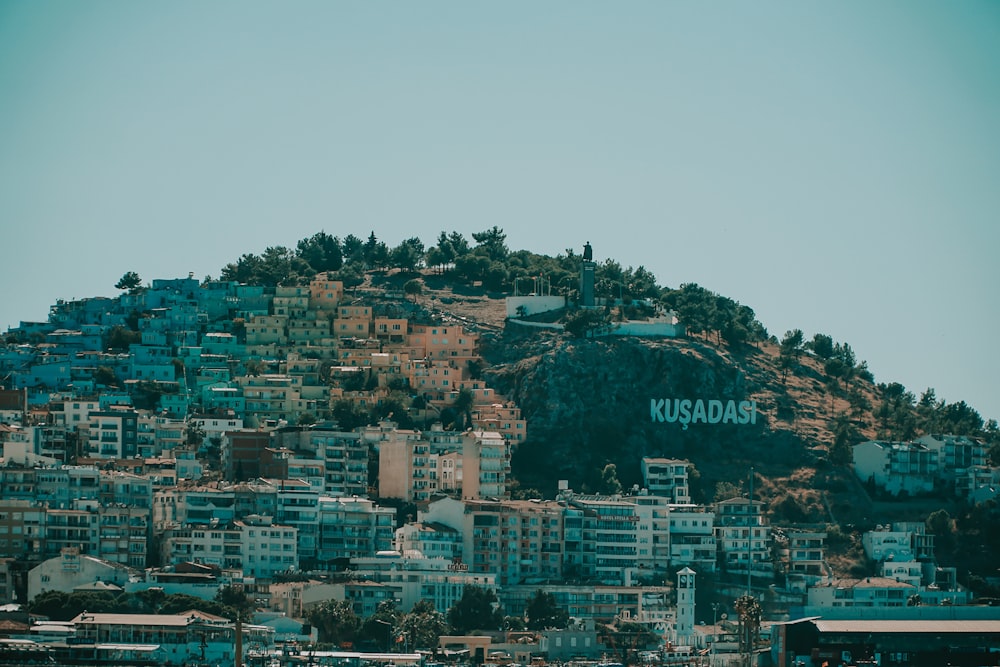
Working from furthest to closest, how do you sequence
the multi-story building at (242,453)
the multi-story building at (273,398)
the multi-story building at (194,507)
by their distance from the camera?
the multi-story building at (273,398)
the multi-story building at (242,453)
the multi-story building at (194,507)

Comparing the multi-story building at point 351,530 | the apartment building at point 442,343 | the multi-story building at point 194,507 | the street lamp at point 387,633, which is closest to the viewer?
the street lamp at point 387,633

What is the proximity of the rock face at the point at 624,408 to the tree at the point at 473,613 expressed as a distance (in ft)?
74.6

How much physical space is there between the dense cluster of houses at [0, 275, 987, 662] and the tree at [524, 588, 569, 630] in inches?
89.3

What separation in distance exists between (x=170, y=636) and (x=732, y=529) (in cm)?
3688

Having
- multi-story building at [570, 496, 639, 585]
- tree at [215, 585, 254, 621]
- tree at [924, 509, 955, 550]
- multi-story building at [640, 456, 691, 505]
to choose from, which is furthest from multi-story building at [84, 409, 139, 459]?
tree at [924, 509, 955, 550]

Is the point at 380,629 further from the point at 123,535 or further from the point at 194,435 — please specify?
the point at 194,435

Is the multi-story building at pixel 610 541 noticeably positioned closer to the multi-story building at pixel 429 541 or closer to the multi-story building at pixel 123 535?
the multi-story building at pixel 429 541

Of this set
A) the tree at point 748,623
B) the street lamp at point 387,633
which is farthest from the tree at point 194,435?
the tree at point 748,623

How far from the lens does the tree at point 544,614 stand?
113812mm

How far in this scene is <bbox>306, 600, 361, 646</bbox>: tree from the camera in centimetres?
10762

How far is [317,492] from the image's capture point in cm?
12150

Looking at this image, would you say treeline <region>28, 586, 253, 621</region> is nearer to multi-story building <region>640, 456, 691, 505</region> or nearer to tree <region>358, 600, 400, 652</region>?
tree <region>358, 600, 400, 652</region>

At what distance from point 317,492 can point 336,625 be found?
47.8 ft

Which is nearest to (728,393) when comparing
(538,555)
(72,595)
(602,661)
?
(538,555)
